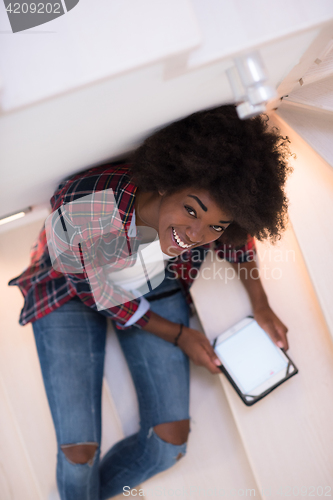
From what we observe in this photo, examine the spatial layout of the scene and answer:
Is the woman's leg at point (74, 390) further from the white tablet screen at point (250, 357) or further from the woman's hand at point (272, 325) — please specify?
the woman's hand at point (272, 325)

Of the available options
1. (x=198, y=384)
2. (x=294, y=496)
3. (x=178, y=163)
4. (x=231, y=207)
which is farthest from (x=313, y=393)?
(x=178, y=163)

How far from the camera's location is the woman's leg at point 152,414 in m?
1.09

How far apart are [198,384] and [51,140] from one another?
3.20 feet

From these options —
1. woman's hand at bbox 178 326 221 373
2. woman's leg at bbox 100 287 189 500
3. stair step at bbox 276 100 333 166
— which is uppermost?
stair step at bbox 276 100 333 166

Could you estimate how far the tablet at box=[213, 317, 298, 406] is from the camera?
1.02 meters

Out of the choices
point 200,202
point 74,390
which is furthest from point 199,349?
point 200,202

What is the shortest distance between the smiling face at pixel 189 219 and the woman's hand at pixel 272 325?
1.20 ft

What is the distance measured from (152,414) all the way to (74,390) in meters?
0.26

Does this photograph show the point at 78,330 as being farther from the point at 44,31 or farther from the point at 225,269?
the point at 44,31

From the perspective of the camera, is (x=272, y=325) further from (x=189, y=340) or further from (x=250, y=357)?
(x=189, y=340)

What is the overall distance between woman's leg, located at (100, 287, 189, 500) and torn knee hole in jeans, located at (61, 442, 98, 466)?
0.14 metres

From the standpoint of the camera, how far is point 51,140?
621mm

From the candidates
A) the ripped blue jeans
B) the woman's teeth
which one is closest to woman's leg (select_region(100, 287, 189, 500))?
the ripped blue jeans

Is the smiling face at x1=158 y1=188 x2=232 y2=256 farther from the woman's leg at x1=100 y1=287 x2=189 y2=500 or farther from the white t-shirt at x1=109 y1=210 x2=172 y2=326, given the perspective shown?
the woman's leg at x1=100 y1=287 x2=189 y2=500
